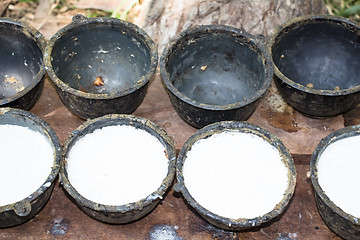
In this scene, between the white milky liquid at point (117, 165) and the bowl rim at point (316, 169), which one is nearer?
the bowl rim at point (316, 169)

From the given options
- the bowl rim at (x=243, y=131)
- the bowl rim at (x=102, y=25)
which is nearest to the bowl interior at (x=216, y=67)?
the bowl rim at (x=102, y=25)

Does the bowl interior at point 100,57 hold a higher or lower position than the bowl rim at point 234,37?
lower

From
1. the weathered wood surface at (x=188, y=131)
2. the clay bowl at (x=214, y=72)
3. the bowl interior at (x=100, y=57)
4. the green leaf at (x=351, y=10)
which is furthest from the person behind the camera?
the green leaf at (x=351, y=10)

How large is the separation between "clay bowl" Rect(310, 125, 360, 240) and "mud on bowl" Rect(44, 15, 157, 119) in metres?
1.10

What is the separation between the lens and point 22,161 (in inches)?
130

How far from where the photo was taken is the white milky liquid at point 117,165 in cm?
317

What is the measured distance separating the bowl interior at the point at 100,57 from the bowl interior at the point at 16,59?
18 centimetres

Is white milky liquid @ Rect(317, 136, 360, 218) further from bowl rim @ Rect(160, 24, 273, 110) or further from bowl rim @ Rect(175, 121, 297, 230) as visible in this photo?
bowl rim @ Rect(160, 24, 273, 110)

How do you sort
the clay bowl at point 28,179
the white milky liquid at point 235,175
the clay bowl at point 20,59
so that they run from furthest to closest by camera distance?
the clay bowl at point 20,59, the white milky liquid at point 235,175, the clay bowl at point 28,179

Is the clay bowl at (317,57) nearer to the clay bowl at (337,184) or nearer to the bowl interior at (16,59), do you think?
the clay bowl at (337,184)

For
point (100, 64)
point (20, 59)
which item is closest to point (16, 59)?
point (20, 59)

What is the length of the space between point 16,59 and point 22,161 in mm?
881

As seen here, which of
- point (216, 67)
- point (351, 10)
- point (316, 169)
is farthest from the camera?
point (351, 10)

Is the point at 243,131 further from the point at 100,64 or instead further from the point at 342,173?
the point at 100,64
